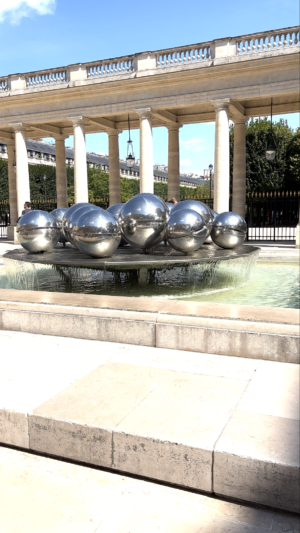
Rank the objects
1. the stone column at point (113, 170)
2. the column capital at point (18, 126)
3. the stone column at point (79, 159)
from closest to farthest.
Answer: the stone column at point (79, 159) → the column capital at point (18, 126) → the stone column at point (113, 170)

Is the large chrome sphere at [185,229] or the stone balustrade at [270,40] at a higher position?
the stone balustrade at [270,40]

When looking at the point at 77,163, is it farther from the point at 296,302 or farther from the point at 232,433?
the point at 232,433

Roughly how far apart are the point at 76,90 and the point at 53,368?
29964mm

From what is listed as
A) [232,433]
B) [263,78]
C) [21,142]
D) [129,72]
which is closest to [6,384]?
[232,433]

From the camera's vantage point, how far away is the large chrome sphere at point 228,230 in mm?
12867

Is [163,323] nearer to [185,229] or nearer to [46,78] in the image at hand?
[185,229]

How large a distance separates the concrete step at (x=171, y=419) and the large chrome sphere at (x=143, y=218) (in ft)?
17.2

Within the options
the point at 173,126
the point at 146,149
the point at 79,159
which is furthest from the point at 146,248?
the point at 173,126

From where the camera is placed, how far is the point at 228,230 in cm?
1290

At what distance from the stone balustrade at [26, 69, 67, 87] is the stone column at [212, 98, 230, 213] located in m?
12.5

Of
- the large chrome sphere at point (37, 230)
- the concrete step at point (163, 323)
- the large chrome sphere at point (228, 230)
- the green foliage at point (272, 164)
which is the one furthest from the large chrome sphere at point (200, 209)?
the green foliage at point (272, 164)

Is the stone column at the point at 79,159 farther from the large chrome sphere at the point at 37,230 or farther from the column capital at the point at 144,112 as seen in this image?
the large chrome sphere at the point at 37,230

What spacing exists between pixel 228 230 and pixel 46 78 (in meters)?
28.1

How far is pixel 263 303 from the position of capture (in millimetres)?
9945
